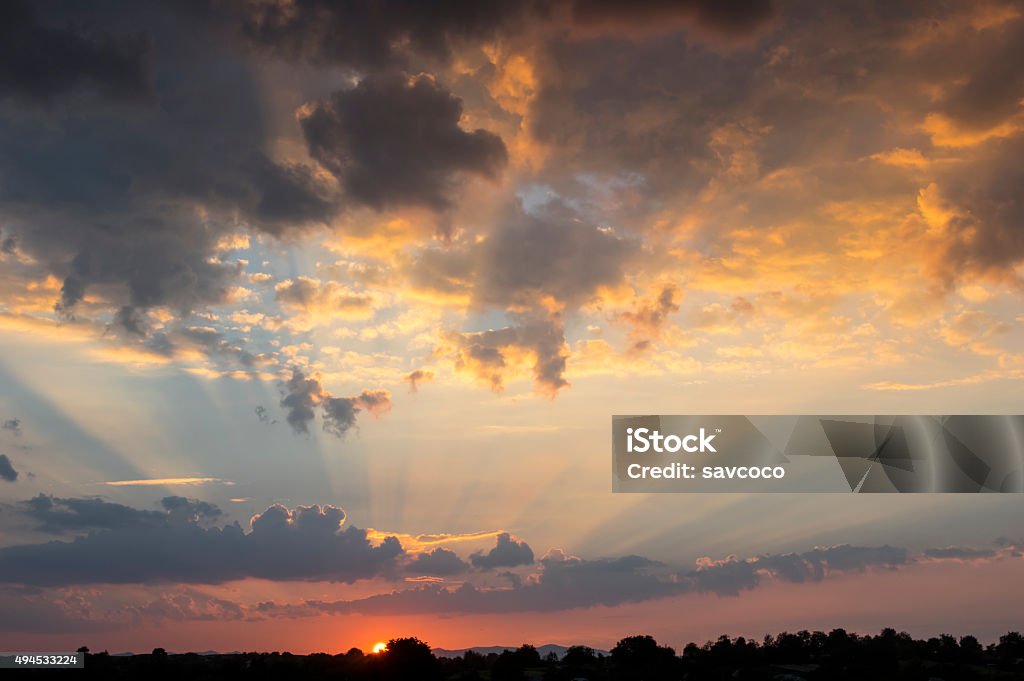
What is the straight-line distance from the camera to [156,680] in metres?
194

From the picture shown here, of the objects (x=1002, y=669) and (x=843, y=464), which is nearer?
(x=843, y=464)

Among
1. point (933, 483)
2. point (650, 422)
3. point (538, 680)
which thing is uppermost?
point (650, 422)

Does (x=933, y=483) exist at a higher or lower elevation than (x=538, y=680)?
higher

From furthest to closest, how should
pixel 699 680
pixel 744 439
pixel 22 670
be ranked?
pixel 22 670 → pixel 699 680 → pixel 744 439

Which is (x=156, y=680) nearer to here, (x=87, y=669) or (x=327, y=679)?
(x=87, y=669)

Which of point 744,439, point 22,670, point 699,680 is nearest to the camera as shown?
point 744,439

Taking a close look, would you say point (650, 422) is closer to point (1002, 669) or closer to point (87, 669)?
point (1002, 669)

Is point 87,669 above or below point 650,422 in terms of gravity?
below

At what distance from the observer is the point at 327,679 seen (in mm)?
189750

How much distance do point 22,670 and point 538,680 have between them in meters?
117

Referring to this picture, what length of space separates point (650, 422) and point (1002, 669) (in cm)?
14918

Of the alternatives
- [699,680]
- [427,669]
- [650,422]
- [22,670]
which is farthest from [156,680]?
[650,422]

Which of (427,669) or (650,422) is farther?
(427,669)

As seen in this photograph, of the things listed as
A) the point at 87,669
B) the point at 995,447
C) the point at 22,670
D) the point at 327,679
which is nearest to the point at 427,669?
the point at 327,679
